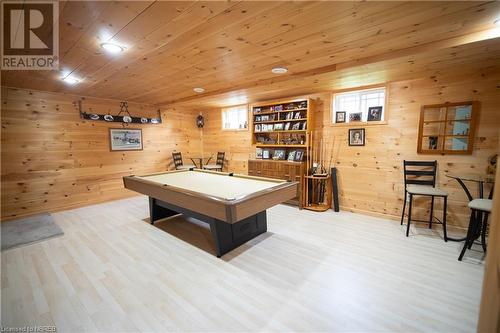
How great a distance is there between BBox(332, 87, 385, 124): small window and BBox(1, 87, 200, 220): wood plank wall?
468cm

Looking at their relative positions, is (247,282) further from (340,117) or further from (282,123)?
(282,123)

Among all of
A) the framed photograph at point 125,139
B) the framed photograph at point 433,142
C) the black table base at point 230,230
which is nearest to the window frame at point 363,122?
the framed photograph at point 433,142

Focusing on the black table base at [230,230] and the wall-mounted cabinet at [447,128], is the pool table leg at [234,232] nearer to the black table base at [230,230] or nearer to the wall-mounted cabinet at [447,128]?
the black table base at [230,230]

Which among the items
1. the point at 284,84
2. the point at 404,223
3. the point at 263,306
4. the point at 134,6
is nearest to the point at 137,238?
the point at 263,306

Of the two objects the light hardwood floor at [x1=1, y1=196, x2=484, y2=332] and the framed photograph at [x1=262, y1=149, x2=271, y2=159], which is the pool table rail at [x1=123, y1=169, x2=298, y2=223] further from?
the framed photograph at [x1=262, y1=149, x2=271, y2=159]

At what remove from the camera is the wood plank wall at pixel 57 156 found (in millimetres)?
3951

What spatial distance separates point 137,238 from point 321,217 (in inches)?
122

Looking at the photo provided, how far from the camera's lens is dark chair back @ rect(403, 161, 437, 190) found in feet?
11.3

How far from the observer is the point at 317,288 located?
210cm

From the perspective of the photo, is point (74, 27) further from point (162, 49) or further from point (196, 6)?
point (196, 6)

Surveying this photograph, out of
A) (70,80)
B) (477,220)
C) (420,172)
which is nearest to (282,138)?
(420,172)

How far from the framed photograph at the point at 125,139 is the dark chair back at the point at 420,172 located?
5.77 meters

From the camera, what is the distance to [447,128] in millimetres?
3357

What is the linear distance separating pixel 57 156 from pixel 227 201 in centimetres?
433
